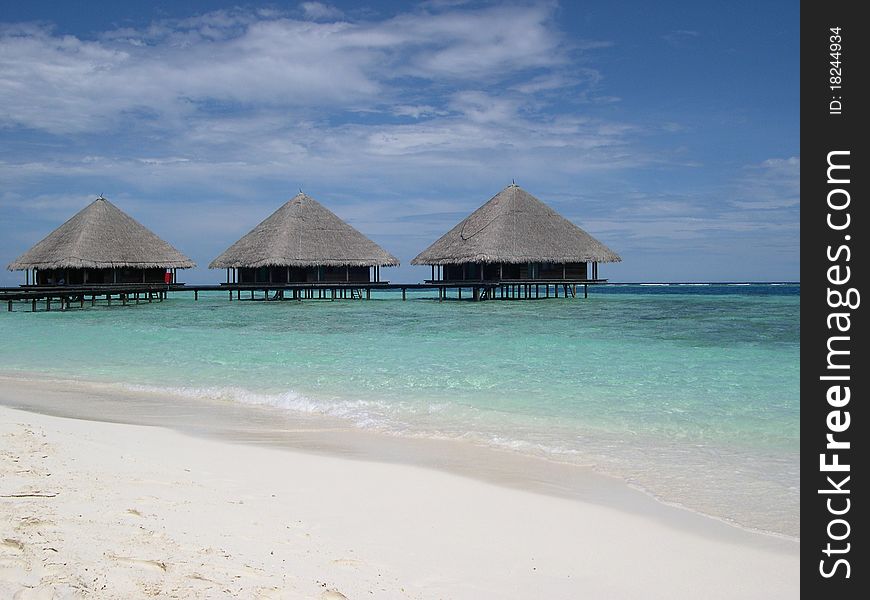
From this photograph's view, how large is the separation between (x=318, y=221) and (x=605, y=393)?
30.5 meters

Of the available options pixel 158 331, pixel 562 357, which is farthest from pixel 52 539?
pixel 158 331

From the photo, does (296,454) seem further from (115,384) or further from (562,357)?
(562,357)

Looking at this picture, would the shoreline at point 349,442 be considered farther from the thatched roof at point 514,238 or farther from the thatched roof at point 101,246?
the thatched roof at point 101,246

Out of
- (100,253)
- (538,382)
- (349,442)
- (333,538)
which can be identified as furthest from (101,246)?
(333,538)

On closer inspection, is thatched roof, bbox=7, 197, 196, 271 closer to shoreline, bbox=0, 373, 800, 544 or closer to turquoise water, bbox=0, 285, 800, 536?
turquoise water, bbox=0, 285, 800, 536

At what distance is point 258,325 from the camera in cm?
2222

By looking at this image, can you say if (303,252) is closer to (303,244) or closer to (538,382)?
(303,244)

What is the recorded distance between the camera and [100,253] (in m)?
35.3

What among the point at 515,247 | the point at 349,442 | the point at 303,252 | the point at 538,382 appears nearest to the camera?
the point at 349,442
